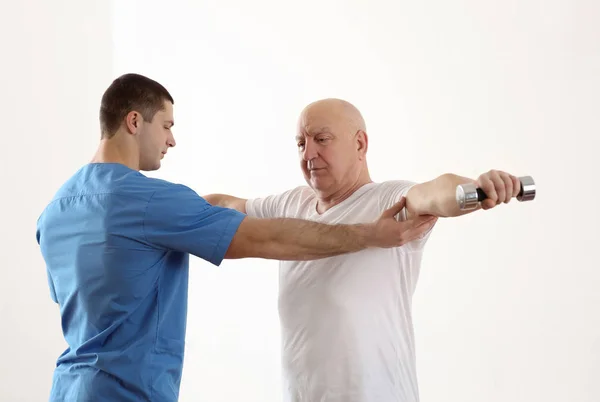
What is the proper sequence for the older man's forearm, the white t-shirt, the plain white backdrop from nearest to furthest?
the older man's forearm, the white t-shirt, the plain white backdrop

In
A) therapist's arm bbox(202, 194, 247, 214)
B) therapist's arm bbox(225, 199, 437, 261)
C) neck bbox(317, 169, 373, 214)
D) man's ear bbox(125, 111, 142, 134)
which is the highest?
man's ear bbox(125, 111, 142, 134)

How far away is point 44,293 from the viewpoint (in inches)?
174

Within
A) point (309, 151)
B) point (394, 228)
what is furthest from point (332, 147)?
point (394, 228)

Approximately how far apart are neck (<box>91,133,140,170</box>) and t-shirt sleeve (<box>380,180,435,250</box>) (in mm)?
701

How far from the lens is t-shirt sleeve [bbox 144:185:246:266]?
1950mm

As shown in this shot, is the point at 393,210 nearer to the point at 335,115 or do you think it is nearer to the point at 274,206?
the point at 335,115

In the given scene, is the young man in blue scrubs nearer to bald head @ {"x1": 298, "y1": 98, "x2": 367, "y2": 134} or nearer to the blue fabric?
the blue fabric

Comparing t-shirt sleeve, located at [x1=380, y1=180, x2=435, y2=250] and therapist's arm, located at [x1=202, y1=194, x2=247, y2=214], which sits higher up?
therapist's arm, located at [x1=202, y1=194, x2=247, y2=214]

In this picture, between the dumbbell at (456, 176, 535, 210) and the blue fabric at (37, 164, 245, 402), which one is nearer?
the dumbbell at (456, 176, 535, 210)

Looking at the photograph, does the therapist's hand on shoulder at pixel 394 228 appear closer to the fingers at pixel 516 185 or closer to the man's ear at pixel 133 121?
the fingers at pixel 516 185

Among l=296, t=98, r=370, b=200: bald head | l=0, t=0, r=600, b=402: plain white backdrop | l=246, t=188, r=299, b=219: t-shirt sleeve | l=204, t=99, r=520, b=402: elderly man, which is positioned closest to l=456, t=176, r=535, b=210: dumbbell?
l=204, t=99, r=520, b=402: elderly man

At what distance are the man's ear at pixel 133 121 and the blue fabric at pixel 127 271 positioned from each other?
122 millimetres

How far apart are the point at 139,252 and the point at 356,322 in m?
0.61

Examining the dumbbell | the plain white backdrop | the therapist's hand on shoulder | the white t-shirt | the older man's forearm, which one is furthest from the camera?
the plain white backdrop
